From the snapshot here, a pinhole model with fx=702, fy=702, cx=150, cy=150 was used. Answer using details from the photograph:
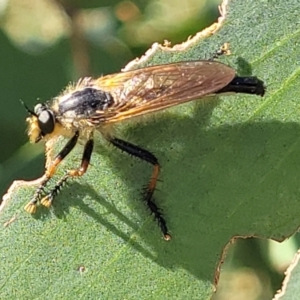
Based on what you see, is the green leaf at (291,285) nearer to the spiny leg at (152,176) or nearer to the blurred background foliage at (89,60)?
the spiny leg at (152,176)

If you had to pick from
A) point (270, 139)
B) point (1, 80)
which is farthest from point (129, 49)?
point (270, 139)

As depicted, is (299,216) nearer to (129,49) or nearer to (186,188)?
(186,188)

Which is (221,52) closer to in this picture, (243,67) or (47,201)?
(243,67)

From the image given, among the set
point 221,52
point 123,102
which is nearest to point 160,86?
point 123,102

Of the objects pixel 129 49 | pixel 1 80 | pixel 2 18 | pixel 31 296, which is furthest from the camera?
pixel 2 18

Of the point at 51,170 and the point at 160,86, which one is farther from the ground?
the point at 160,86

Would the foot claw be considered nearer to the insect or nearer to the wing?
the insect
